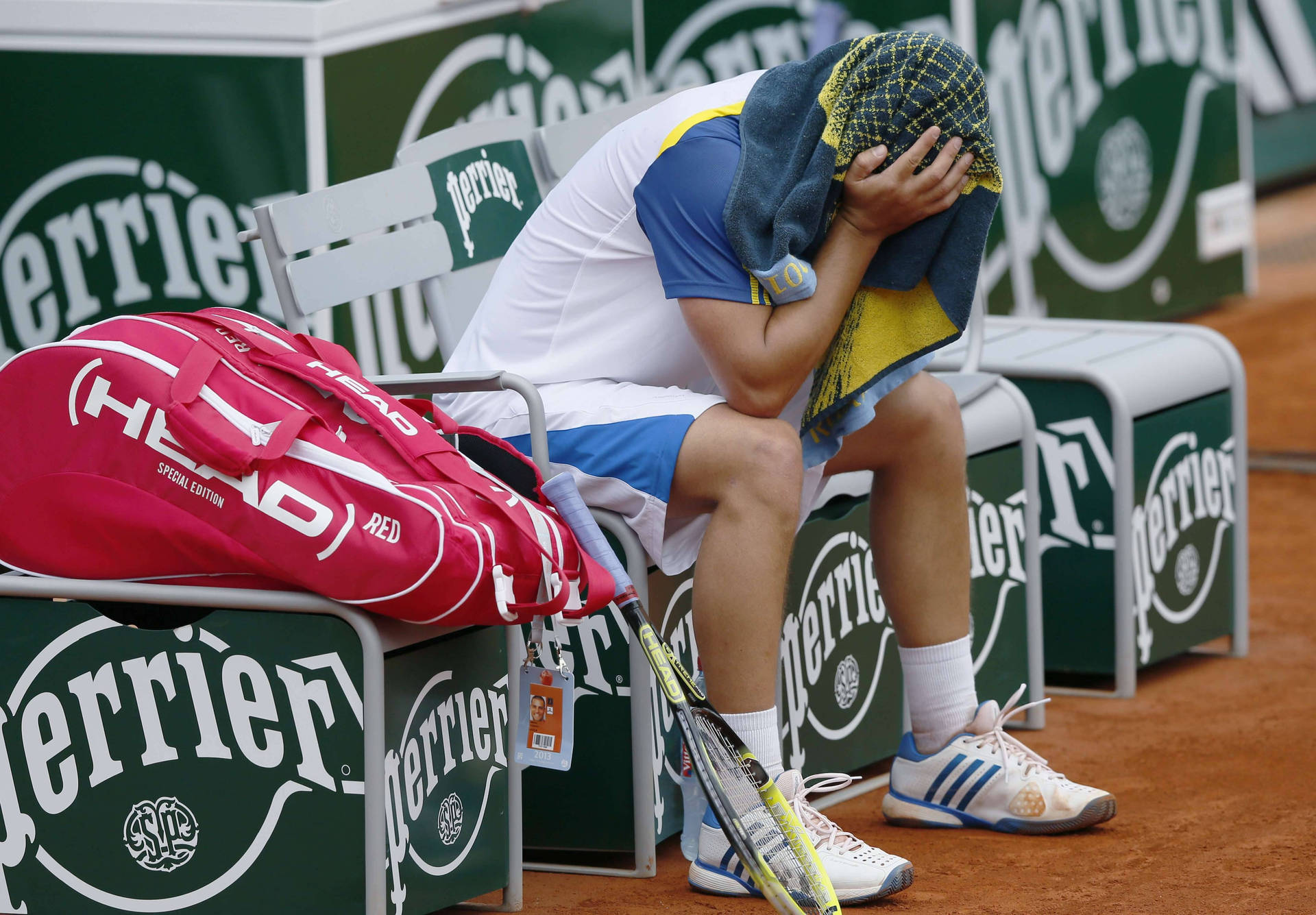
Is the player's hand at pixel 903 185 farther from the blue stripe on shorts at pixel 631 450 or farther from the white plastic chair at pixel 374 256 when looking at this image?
the white plastic chair at pixel 374 256

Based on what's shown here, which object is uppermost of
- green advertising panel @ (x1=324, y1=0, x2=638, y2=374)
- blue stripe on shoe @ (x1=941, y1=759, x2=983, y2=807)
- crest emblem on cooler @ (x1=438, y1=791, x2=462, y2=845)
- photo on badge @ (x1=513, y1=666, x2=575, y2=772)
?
green advertising panel @ (x1=324, y1=0, x2=638, y2=374)

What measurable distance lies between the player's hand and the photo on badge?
0.76 meters

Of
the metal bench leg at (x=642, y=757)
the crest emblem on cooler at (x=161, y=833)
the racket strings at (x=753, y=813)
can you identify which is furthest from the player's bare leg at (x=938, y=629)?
the crest emblem on cooler at (x=161, y=833)

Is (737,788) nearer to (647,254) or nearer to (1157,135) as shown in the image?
(647,254)

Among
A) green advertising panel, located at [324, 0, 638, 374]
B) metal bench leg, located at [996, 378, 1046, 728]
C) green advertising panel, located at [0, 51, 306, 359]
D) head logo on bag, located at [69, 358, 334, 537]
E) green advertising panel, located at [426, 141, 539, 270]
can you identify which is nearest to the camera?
head logo on bag, located at [69, 358, 334, 537]

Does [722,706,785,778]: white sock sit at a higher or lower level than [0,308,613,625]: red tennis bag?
lower

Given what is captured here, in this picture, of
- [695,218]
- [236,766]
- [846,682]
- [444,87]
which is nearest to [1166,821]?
[846,682]

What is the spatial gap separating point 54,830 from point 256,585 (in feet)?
1.46

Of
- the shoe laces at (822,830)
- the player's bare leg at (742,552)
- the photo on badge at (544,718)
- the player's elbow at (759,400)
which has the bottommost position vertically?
the shoe laces at (822,830)

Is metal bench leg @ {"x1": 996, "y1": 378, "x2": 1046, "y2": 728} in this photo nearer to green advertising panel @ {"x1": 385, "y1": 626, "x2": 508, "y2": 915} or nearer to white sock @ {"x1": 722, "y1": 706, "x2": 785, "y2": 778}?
white sock @ {"x1": 722, "y1": 706, "x2": 785, "y2": 778}

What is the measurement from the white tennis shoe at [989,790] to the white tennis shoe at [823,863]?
294 mm

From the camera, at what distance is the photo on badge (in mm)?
2570

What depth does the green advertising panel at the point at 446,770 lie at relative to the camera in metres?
2.48

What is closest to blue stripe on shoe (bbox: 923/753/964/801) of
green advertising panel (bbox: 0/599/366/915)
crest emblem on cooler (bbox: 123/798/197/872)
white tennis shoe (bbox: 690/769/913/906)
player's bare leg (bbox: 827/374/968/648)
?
player's bare leg (bbox: 827/374/968/648)
